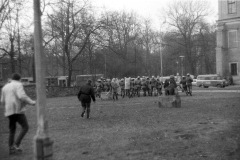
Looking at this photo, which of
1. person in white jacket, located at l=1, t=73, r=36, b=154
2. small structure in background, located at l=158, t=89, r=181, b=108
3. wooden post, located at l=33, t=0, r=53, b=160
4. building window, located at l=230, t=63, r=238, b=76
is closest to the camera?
wooden post, located at l=33, t=0, r=53, b=160

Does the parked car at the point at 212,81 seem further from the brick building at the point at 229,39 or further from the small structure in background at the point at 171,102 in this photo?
the small structure in background at the point at 171,102

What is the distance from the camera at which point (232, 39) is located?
47312mm

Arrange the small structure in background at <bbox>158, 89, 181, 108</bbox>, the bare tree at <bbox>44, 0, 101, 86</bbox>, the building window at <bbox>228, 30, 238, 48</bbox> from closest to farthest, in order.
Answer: the small structure in background at <bbox>158, 89, 181, 108</bbox> → the bare tree at <bbox>44, 0, 101, 86</bbox> → the building window at <bbox>228, 30, 238, 48</bbox>

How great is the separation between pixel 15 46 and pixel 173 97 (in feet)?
86.0

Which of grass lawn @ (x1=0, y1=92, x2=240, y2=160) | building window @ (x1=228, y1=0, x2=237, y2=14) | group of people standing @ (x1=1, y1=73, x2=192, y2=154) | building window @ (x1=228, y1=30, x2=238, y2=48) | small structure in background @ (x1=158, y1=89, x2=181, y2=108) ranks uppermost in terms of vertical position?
building window @ (x1=228, y1=0, x2=237, y2=14)

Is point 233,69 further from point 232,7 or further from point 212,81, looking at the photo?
point 232,7

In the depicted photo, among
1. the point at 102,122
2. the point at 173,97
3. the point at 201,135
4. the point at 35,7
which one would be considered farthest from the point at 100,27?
the point at 35,7

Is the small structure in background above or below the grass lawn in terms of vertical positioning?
above

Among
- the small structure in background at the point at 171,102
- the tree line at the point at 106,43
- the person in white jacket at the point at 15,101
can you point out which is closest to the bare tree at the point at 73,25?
the tree line at the point at 106,43

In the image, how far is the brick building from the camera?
46406 mm

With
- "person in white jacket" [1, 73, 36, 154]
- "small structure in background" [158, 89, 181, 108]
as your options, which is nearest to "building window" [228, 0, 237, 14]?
"small structure in background" [158, 89, 181, 108]

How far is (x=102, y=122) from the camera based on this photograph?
496 inches

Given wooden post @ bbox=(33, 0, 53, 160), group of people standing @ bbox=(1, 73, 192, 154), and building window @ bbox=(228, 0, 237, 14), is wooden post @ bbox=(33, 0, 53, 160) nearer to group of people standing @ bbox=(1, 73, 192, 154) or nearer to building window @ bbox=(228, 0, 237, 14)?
group of people standing @ bbox=(1, 73, 192, 154)

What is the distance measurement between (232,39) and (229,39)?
45cm
